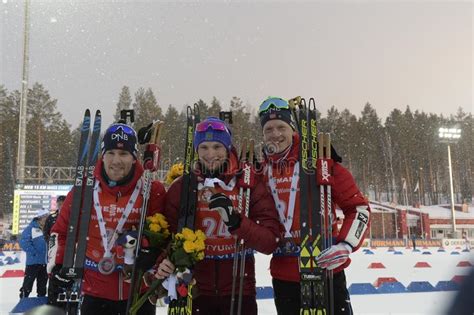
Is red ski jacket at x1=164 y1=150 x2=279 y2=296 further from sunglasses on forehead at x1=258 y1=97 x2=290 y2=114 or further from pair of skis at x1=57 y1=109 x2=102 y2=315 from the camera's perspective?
pair of skis at x1=57 y1=109 x2=102 y2=315

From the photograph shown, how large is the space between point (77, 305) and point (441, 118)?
64.7m

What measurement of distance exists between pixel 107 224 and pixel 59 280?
2.12ft

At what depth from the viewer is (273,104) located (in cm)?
398

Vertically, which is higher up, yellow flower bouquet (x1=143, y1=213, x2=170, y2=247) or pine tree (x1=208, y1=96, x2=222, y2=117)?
pine tree (x1=208, y1=96, x2=222, y2=117)

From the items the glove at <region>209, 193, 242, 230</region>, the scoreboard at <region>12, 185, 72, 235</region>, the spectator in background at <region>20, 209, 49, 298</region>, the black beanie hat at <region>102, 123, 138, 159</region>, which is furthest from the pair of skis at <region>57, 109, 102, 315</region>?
the scoreboard at <region>12, 185, 72, 235</region>

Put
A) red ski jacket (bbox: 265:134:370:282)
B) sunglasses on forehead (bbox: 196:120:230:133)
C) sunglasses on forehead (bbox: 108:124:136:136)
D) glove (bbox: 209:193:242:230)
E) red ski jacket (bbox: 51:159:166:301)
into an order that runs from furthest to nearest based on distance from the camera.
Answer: sunglasses on forehead (bbox: 108:124:136:136) → sunglasses on forehead (bbox: 196:120:230:133) → red ski jacket (bbox: 51:159:166:301) → red ski jacket (bbox: 265:134:370:282) → glove (bbox: 209:193:242:230)

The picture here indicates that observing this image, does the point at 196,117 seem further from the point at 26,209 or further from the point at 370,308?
the point at 26,209

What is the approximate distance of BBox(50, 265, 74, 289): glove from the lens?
141 inches

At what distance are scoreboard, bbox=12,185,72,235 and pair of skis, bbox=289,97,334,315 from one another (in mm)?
20386

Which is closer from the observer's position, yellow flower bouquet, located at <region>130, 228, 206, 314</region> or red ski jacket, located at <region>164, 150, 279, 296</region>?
yellow flower bouquet, located at <region>130, 228, 206, 314</region>

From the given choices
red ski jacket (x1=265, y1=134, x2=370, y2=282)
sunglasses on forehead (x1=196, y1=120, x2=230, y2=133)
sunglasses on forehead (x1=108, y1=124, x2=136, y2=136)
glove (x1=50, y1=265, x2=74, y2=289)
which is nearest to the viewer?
red ski jacket (x1=265, y1=134, x2=370, y2=282)

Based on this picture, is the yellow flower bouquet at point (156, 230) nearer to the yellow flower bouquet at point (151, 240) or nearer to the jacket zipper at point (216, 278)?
the yellow flower bouquet at point (151, 240)

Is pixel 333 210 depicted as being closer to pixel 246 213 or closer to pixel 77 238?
pixel 246 213

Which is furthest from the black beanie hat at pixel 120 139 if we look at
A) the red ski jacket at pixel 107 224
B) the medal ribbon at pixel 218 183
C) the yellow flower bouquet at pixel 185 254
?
the yellow flower bouquet at pixel 185 254
